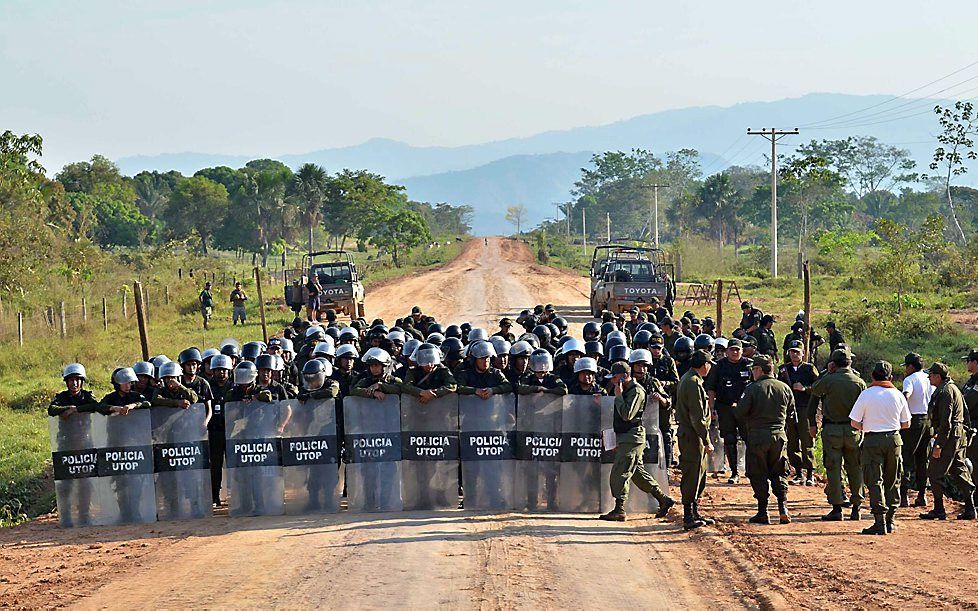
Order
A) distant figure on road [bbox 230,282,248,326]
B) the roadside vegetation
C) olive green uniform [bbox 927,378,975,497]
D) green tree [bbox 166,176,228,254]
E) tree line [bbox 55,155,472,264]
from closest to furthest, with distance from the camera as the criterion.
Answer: olive green uniform [bbox 927,378,975,497] < the roadside vegetation < distant figure on road [bbox 230,282,248,326] < tree line [bbox 55,155,472,264] < green tree [bbox 166,176,228,254]

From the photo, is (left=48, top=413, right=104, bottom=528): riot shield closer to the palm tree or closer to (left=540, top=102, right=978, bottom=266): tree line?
(left=540, top=102, right=978, bottom=266): tree line

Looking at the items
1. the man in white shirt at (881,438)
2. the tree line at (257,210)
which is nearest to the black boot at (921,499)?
the man in white shirt at (881,438)

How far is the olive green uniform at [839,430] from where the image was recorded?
11.9 m

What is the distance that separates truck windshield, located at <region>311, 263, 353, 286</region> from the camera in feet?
117

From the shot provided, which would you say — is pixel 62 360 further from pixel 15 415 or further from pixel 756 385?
pixel 756 385

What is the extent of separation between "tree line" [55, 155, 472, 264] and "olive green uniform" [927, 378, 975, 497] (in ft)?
208

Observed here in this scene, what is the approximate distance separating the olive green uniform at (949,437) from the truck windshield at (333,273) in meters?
25.0

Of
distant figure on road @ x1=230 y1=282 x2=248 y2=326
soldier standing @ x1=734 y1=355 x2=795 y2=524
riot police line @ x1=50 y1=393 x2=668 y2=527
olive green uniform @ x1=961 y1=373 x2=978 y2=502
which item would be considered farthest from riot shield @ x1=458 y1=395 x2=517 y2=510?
distant figure on road @ x1=230 y1=282 x2=248 y2=326

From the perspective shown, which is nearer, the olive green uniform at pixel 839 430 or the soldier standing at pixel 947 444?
the olive green uniform at pixel 839 430

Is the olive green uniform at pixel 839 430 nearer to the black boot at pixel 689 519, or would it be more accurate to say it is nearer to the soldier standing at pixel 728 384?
the soldier standing at pixel 728 384

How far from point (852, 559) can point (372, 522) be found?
468 cm

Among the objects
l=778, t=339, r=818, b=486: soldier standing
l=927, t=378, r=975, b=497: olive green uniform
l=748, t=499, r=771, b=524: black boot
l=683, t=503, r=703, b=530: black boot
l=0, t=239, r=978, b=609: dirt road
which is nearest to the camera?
l=0, t=239, r=978, b=609: dirt road

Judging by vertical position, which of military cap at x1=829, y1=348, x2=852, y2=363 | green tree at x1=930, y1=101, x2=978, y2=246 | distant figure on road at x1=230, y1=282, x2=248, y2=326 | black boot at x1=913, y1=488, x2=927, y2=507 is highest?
green tree at x1=930, y1=101, x2=978, y2=246

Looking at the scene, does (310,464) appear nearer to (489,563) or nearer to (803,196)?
(489,563)
